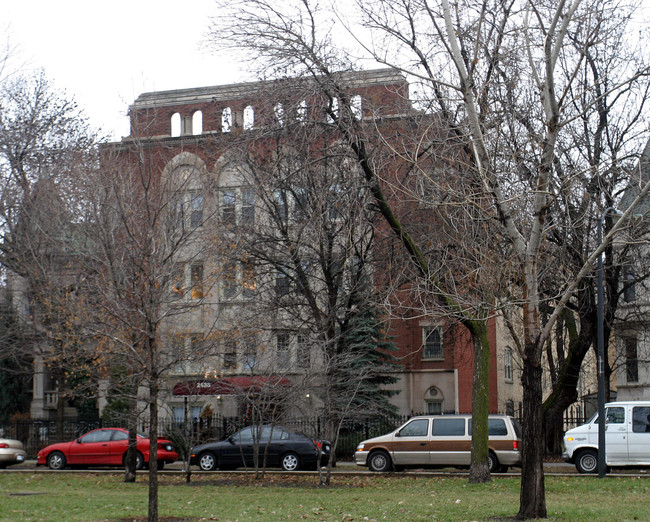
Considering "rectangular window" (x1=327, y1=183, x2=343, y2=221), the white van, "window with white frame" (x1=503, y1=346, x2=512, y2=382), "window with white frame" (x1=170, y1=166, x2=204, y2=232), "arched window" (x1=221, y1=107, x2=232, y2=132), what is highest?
"arched window" (x1=221, y1=107, x2=232, y2=132)

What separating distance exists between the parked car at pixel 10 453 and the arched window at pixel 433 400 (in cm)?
1884

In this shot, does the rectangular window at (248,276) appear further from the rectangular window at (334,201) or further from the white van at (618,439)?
the white van at (618,439)

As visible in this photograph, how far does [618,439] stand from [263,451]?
9.91m

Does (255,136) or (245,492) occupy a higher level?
(255,136)

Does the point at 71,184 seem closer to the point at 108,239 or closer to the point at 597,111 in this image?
the point at 108,239

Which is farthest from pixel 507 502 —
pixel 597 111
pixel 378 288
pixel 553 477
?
pixel 597 111

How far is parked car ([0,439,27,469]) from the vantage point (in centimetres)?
2714

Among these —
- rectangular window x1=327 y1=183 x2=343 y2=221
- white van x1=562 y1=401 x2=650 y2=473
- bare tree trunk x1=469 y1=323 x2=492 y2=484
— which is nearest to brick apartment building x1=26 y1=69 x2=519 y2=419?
bare tree trunk x1=469 y1=323 x2=492 y2=484

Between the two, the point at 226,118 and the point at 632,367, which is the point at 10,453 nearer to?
the point at 226,118

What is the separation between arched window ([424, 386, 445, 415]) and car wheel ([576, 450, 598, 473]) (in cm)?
1748

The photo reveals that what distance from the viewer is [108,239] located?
16.2 m

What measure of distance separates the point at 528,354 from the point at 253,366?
32.6 feet

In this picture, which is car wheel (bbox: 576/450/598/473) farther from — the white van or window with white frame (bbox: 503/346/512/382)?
window with white frame (bbox: 503/346/512/382)

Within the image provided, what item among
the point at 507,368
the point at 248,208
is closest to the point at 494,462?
the point at 248,208
